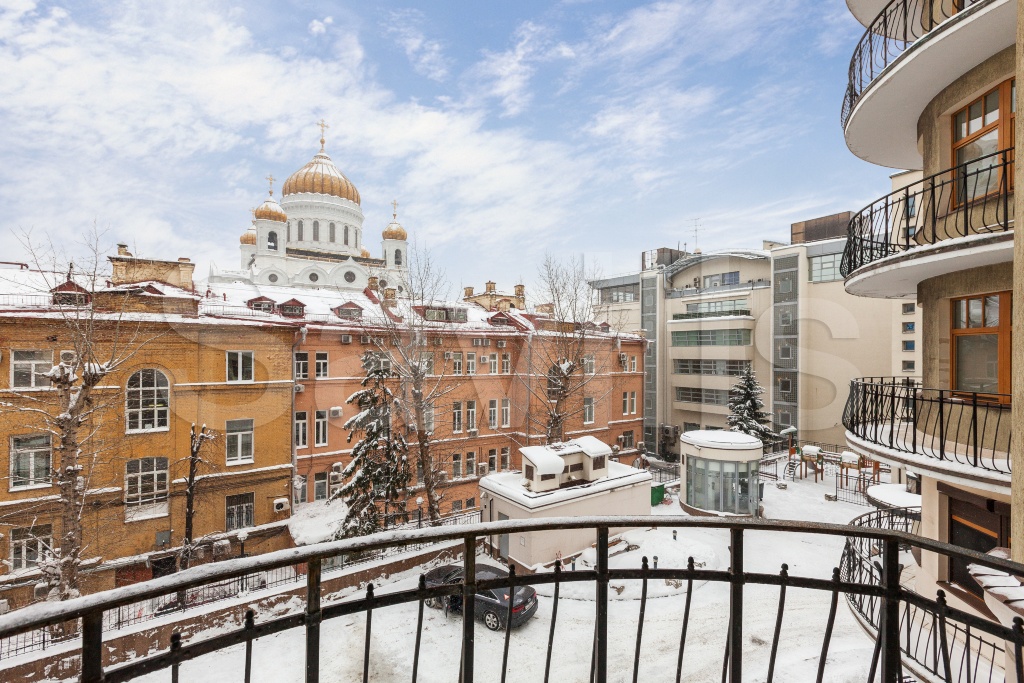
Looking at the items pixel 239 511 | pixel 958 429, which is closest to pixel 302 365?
pixel 239 511

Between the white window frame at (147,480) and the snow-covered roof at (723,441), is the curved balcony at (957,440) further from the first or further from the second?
the white window frame at (147,480)

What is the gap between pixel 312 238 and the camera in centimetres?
4412

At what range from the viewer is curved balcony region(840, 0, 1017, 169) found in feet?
15.6

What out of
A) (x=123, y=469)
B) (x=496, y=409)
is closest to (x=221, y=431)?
(x=123, y=469)

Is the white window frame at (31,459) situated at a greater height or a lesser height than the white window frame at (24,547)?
greater

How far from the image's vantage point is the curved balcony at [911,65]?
15.6ft

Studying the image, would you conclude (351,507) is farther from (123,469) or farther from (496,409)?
(496,409)

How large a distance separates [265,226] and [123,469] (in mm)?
32170

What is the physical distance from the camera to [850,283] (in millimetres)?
6762

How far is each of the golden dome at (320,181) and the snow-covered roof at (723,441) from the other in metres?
39.3

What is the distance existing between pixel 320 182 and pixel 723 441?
41.0m

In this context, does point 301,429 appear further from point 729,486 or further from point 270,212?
point 270,212

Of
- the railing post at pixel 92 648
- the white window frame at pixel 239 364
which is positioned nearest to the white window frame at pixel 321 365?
the white window frame at pixel 239 364

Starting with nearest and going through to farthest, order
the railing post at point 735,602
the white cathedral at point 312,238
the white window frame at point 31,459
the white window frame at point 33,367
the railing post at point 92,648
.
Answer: the railing post at point 92,648
the railing post at point 735,602
the white window frame at point 31,459
the white window frame at point 33,367
the white cathedral at point 312,238
